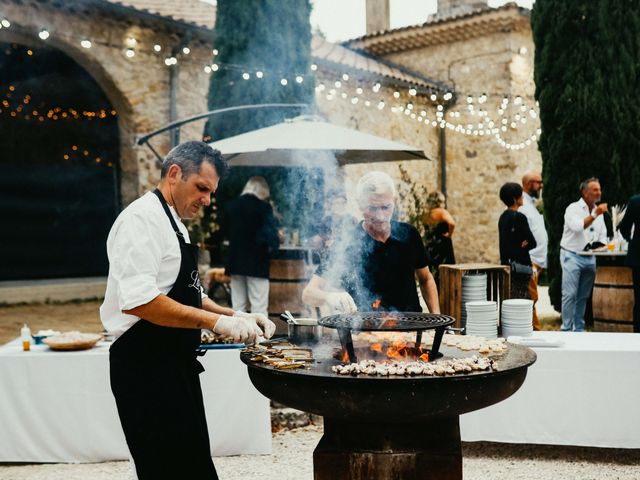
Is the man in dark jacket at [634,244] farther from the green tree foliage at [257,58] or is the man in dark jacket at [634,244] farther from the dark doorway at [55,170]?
the dark doorway at [55,170]

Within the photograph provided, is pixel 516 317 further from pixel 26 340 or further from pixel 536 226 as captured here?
pixel 536 226

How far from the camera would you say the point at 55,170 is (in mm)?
12750

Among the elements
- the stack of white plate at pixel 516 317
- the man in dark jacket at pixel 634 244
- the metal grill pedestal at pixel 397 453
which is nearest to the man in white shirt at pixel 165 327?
the metal grill pedestal at pixel 397 453

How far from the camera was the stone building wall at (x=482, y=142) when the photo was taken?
14938 mm

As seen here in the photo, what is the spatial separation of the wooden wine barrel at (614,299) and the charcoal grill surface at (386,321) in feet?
14.3

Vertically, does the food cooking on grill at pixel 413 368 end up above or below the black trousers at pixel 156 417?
above

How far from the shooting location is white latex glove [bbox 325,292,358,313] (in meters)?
3.09

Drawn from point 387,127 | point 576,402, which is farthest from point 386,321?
point 387,127

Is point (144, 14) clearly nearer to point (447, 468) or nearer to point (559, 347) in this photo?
point (559, 347)

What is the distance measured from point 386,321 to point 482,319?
1.16 m

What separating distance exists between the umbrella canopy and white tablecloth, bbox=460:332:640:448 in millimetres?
3049

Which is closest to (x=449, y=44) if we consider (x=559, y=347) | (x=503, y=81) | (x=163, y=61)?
(x=503, y=81)

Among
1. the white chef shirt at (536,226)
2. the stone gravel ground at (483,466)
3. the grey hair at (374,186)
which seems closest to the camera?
the grey hair at (374,186)

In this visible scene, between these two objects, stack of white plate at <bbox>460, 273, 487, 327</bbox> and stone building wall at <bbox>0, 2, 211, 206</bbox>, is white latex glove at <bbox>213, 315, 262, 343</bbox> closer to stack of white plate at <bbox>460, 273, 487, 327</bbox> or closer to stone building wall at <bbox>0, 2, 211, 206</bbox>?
stack of white plate at <bbox>460, 273, 487, 327</bbox>
